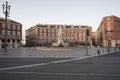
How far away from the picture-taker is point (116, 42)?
320 feet

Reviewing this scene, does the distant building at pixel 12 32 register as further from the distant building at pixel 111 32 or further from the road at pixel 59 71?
the road at pixel 59 71

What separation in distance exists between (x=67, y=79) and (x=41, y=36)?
4101 inches

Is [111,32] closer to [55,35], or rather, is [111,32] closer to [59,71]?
[55,35]

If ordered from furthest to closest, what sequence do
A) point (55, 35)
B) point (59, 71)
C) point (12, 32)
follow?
point (55, 35)
point (12, 32)
point (59, 71)

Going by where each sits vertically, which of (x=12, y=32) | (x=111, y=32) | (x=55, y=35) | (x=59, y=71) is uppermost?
(x=111, y=32)

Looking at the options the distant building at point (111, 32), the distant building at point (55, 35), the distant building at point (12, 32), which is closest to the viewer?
the distant building at point (12, 32)

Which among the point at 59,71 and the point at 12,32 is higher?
the point at 12,32

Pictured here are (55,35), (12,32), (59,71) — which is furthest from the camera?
(55,35)

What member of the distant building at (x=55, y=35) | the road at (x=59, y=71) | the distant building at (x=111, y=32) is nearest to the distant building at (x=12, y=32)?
the distant building at (x=55, y=35)

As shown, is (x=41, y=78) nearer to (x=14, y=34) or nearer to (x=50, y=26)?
(x=14, y=34)

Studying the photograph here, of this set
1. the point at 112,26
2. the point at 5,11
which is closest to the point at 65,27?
the point at 112,26

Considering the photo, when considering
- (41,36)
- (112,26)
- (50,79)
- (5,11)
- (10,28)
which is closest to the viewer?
(50,79)

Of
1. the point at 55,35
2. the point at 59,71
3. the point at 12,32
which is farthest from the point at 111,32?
the point at 59,71

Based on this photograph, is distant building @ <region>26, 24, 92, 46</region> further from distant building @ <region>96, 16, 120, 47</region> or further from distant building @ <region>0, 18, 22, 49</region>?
distant building @ <region>0, 18, 22, 49</region>
